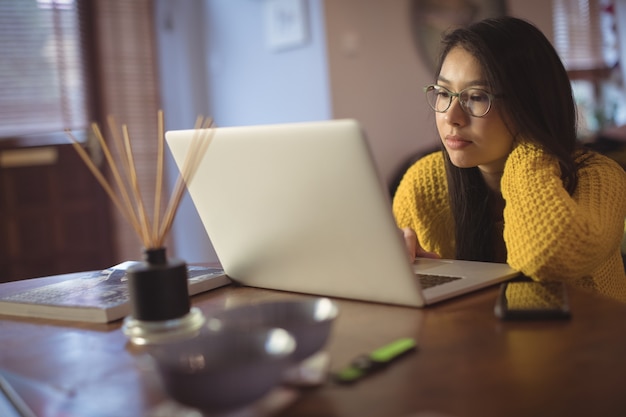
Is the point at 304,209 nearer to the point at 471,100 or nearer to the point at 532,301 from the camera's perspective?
the point at 532,301

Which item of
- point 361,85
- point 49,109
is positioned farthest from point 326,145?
point 49,109

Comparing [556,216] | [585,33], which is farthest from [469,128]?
[585,33]

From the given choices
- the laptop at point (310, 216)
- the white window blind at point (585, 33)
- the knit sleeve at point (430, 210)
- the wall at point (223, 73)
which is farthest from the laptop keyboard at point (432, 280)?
the white window blind at point (585, 33)

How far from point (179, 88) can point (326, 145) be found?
11.1 feet

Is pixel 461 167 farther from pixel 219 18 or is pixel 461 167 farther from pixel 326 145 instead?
pixel 219 18

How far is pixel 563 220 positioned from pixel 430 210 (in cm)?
51

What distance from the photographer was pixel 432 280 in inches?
45.6

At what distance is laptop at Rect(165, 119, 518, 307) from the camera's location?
970 mm

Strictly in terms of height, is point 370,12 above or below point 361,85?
above

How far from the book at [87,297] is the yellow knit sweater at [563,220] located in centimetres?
48

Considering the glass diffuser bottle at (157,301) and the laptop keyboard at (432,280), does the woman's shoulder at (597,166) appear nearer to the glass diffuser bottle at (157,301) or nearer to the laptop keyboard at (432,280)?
the laptop keyboard at (432,280)

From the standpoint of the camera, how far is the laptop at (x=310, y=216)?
970 millimetres

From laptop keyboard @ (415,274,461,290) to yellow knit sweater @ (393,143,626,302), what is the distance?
4.2 inches

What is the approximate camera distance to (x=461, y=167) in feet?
4.77
